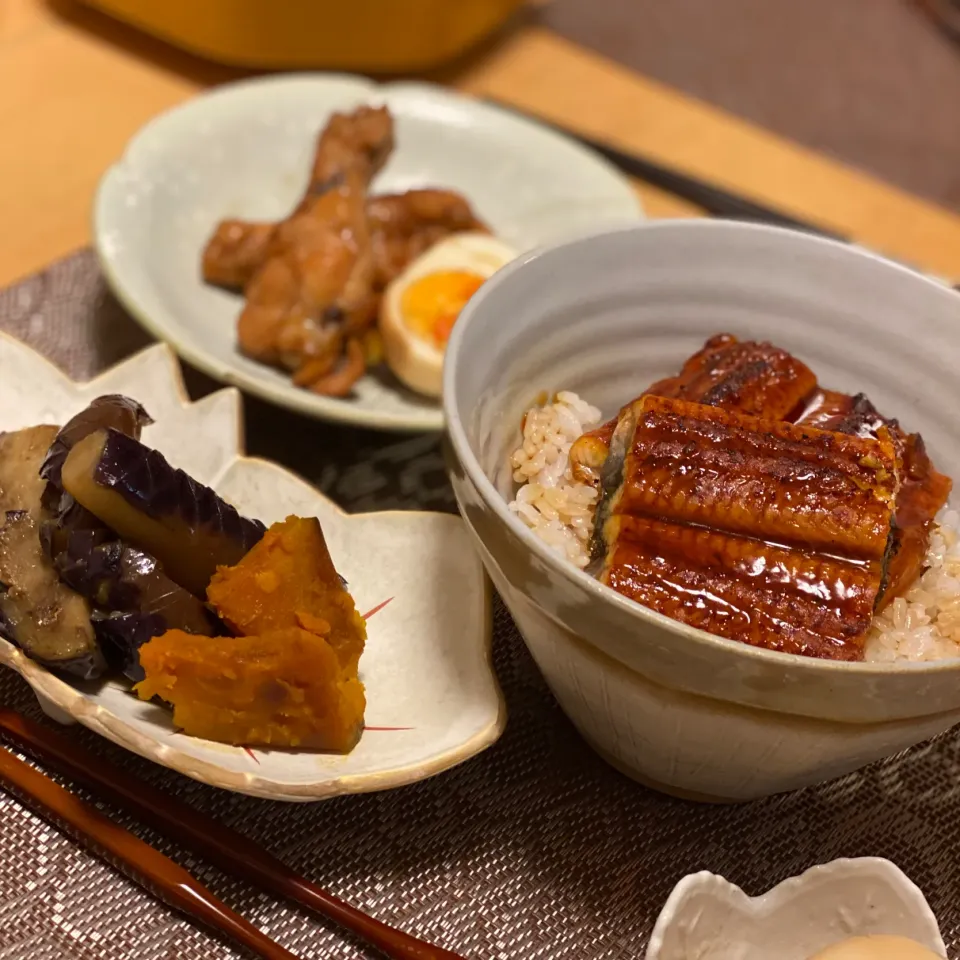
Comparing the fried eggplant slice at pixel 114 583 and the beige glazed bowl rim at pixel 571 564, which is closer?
the beige glazed bowl rim at pixel 571 564

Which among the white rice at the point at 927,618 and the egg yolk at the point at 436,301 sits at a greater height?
the white rice at the point at 927,618

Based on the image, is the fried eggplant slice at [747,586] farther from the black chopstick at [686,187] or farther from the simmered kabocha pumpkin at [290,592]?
→ the black chopstick at [686,187]

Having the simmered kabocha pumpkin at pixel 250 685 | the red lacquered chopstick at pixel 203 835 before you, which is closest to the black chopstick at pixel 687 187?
the simmered kabocha pumpkin at pixel 250 685

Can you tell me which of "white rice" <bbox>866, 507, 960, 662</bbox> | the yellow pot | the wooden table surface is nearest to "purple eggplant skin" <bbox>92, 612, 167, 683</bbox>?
"white rice" <bbox>866, 507, 960, 662</bbox>

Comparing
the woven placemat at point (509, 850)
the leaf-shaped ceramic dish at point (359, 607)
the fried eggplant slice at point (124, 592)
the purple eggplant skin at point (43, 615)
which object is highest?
the fried eggplant slice at point (124, 592)

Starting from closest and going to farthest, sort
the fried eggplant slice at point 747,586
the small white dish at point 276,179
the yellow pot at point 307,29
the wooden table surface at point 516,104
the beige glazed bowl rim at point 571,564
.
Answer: the beige glazed bowl rim at point 571,564 < the fried eggplant slice at point 747,586 < the small white dish at point 276,179 < the wooden table surface at point 516,104 < the yellow pot at point 307,29

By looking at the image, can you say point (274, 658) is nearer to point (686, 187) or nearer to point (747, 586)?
point (747, 586)

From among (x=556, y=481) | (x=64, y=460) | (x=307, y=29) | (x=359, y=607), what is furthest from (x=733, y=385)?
(x=307, y=29)

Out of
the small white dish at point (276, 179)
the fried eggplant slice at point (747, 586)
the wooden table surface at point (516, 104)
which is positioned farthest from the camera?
the wooden table surface at point (516, 104)
